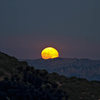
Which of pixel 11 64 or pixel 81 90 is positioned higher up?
pixel 11 64

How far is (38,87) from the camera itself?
→ 36.9 m

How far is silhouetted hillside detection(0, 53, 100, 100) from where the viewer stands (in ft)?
106

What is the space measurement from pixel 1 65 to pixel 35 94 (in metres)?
11.3

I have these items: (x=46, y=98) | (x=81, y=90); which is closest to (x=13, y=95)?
(x=46, y=98)

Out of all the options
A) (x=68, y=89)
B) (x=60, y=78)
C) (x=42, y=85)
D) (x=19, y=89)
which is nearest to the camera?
(x=19, y=89)

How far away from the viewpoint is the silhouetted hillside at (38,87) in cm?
3229

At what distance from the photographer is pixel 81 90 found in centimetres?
4153

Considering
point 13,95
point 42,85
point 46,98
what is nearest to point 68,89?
point 42,85

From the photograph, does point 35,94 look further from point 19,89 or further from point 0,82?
point 0,82

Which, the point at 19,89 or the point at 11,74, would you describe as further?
the point at 11,74

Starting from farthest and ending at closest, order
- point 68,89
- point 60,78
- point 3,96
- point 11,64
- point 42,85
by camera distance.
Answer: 1. point 60,78
2. point 11,64
3. point 68,89
4. point 42,85
5. point 3,96

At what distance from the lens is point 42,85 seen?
125 ft

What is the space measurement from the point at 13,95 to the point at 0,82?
2.73 meters

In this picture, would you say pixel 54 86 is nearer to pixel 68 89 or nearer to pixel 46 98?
pixel 68 89
